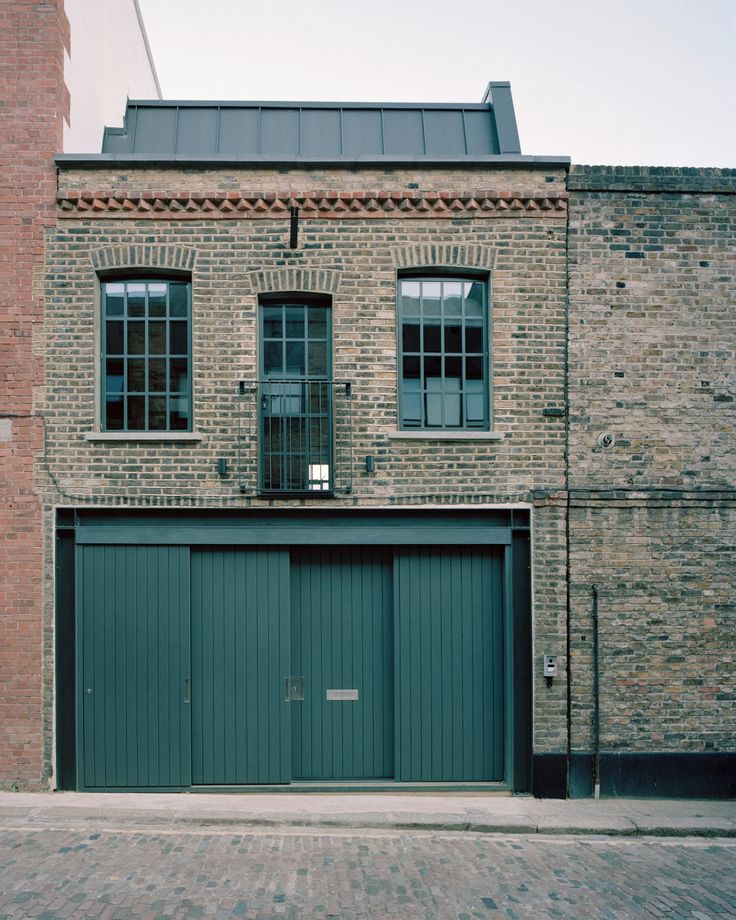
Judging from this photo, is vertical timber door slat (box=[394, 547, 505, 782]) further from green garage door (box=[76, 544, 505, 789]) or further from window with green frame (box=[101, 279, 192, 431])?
window with green frame (box=[101, 279, 192, 431])

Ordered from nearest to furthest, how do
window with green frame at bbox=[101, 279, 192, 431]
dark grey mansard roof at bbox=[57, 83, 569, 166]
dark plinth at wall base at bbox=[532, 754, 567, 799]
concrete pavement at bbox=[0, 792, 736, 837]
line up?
concrete pavement at bbox=[0, 792, 736, 837]
dark plinth at wall base at bbox=[532, 754, 567, 799]
window with green frame at bbox=[101, 279, 192, 431]
dark grey mansard roof at bbox=[57, 83, 569, 166]

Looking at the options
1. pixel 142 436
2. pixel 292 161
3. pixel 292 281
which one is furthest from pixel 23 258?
pixel 292 161

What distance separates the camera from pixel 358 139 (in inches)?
375

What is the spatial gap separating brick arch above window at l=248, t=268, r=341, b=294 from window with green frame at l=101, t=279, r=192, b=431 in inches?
35.1

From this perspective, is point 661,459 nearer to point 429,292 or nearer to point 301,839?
point 429,292

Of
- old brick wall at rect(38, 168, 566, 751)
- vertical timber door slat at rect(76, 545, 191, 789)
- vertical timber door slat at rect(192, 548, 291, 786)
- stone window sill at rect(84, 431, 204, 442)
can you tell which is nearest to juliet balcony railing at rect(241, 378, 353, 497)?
old brick wall at rect(38, 168, 566, 751)

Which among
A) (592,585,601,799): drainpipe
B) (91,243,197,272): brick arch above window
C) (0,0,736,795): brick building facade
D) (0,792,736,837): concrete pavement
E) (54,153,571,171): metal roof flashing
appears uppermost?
(54,153,571,171): metal roof flashing

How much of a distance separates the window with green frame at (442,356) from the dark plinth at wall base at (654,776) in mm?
4123

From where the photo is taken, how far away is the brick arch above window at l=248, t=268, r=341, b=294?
8.33 meters

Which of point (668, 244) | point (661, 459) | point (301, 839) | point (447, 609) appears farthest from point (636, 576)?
point (301, 839)

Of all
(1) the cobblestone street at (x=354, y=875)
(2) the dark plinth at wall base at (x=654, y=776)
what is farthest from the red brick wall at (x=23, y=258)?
(2) the dark plinth at wall base at (x=654, y=776)

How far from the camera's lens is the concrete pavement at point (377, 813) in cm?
738

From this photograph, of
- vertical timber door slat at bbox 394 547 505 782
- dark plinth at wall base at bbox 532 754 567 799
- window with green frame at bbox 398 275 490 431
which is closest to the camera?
dark plinth at wall base at bbox 532 754 567 799

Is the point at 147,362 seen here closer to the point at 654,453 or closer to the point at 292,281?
the point at 292,281
